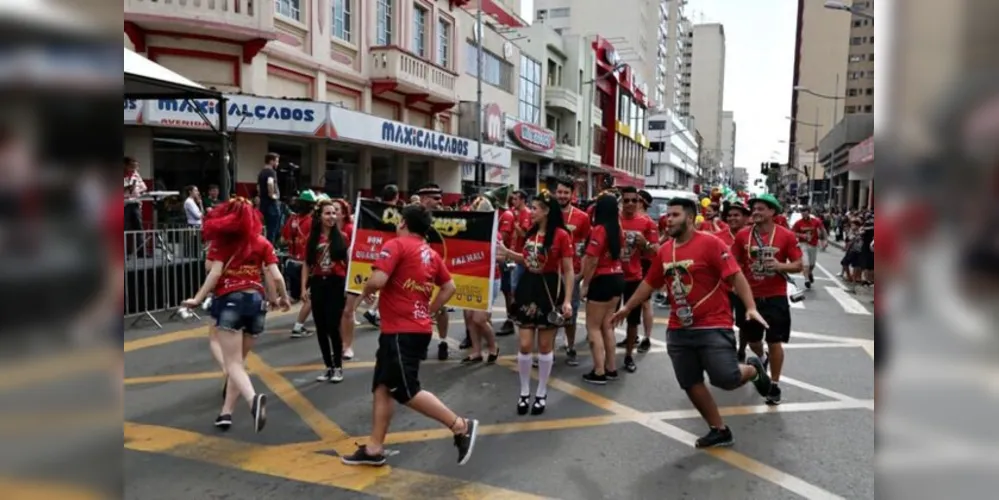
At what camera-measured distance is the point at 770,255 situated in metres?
6.28

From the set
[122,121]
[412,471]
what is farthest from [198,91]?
[122,121]

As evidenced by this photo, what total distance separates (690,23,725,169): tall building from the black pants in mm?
169351

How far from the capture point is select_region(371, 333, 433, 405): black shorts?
4.52 meters

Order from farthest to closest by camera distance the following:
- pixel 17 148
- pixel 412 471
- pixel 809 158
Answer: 1. pixel 809 158
2. pixel 412 471
3. pixel 17 148

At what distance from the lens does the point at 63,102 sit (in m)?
0.93

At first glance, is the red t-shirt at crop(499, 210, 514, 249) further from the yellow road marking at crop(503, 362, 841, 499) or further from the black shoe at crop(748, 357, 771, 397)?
the black shoe at crop(748, 357, 771, 397)

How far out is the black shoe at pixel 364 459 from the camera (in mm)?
4586

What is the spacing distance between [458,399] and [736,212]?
12.6 ft

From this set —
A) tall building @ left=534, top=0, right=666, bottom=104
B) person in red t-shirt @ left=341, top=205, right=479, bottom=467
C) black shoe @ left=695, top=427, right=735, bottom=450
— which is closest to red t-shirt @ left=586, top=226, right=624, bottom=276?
black shoe @ left=695, top=427, right=735, bottom=450

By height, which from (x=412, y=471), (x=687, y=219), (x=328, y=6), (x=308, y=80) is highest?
(x=328, y=6)

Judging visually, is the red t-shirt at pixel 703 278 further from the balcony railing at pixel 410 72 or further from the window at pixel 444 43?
the window at pixel 444 43

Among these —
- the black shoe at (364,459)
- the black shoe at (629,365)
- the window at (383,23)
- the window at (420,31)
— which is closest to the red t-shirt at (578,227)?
the black shoe at (629,365)

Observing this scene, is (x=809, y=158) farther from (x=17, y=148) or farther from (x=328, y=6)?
(x=17, y=148)

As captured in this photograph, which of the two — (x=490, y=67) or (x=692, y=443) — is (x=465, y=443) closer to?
(x=692, y=443)
